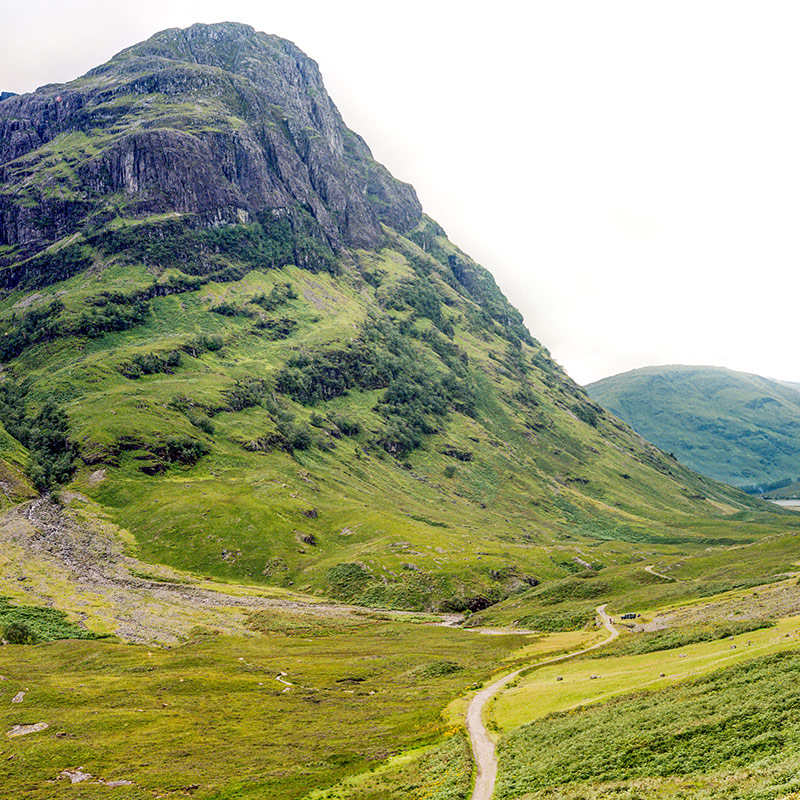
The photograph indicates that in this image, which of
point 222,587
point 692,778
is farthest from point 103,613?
point 692,778

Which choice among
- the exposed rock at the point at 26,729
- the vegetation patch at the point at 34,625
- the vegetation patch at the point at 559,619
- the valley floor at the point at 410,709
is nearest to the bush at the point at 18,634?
the vegetation patch at the point at 34,625

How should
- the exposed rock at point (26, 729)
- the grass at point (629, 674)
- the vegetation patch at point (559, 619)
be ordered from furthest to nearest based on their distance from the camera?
1. the vegetation patch at point (559, 619)
2. the exposed rock at point (26, 729)
3. the grass at point (629, 674)

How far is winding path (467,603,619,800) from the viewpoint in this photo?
42500mm

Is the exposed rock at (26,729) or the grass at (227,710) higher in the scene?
the exposed rock at (26,729)

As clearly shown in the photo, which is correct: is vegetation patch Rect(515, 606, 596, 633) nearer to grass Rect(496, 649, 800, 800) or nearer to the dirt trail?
the dirt trail

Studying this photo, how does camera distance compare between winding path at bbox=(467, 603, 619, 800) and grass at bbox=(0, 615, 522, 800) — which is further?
grass at bbox=(0, 615, 522, 800)

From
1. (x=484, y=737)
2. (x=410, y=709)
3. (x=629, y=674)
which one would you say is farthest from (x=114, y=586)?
(x=629, y=674)

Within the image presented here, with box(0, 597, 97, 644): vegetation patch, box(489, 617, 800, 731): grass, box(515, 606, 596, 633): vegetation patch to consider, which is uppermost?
box(0, 597, 97, 644): vegetation patch

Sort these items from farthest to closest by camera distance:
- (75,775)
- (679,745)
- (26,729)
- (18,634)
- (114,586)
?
(114,586) < (18,634) < (26,729) < (75,775) < (679,745)

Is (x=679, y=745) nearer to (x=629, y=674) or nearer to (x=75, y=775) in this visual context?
(x=629, y=674)

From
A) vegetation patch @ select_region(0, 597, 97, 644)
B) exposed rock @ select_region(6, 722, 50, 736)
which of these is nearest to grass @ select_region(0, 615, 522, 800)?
exposed rock @ select_region(6, 722, 50, 736)

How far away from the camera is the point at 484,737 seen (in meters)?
54.0

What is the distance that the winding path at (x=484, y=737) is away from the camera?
4250 cm

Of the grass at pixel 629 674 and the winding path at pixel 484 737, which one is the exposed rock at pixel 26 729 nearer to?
the winding path at pixel 484 737
